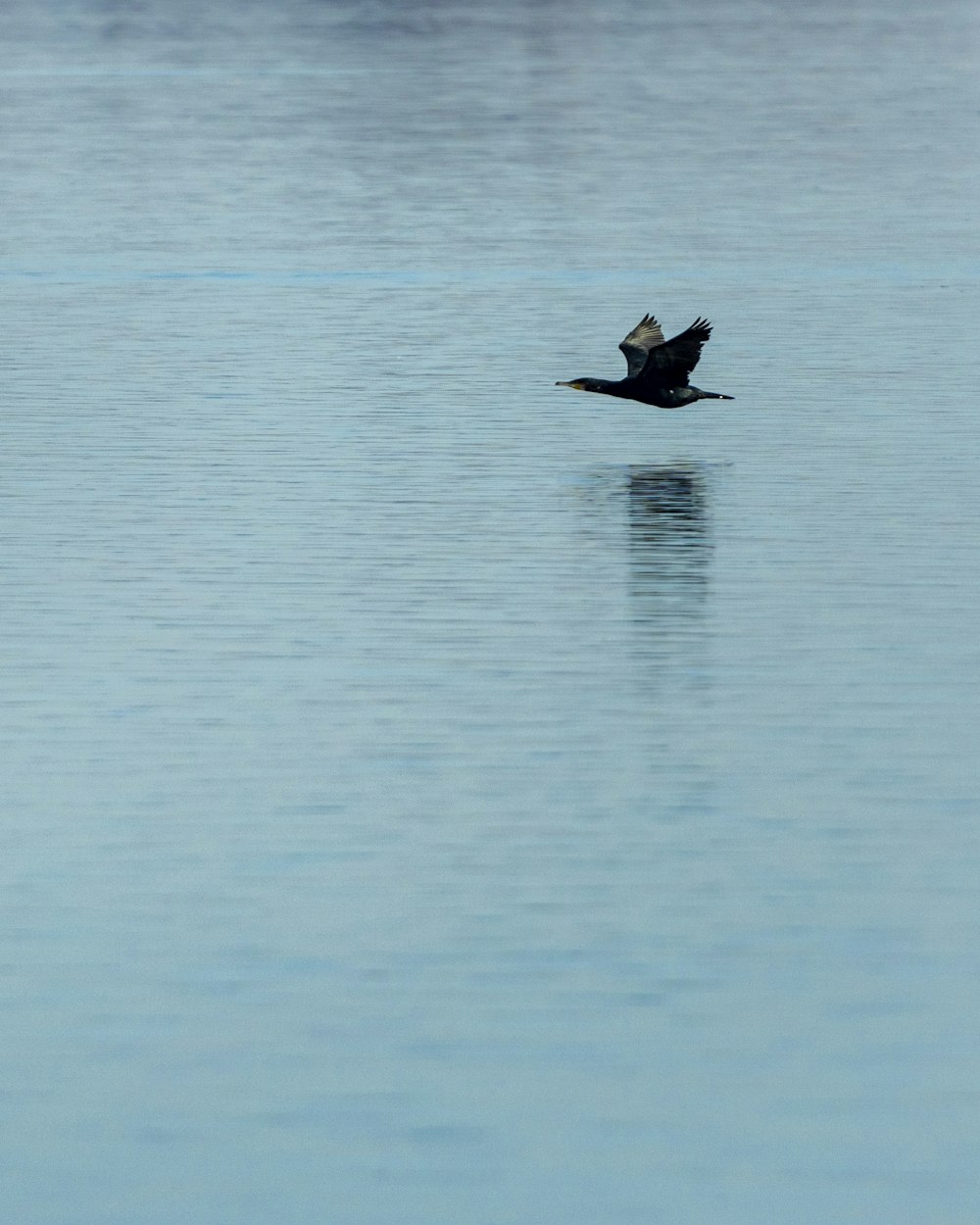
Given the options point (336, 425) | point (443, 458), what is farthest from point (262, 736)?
point (336, 425)

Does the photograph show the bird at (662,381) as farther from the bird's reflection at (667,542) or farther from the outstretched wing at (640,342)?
the bird's reflection at (667,542)

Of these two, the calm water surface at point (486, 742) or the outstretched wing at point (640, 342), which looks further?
the outstretched wing at point (640, 342)

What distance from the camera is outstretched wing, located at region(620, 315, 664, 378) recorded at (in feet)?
70.0

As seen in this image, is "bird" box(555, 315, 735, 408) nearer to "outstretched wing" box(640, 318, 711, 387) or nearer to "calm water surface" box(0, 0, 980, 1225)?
"outstretched wing" box(640, 318, 711, 387)

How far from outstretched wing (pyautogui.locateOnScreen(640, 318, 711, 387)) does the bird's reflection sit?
1031 mm

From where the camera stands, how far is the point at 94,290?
2992 centimetres

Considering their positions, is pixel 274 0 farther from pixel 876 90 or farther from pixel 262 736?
pixel 262 736

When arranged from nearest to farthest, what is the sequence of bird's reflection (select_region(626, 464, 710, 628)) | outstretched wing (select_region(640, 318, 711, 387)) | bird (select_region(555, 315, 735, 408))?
bird's reflection (select_region(626, 464, 710, 628)) < outstretched wing (select_region(640, 318, 711, 387)) < bird (select_region(555, 315, 735, 408))

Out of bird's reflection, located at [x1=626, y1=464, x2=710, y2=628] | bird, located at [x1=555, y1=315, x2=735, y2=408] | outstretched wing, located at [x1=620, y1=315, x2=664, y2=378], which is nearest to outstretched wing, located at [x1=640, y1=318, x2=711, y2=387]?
bird, located at [x1=555, y1=315, x2=735, y2=408]

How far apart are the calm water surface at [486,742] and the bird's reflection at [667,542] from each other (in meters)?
0.05

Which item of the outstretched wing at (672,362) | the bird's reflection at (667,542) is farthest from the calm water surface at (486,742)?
the outstretched wing at (672,362)

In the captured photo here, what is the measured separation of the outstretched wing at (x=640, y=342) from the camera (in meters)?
21.3

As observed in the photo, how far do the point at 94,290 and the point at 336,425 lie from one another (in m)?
8.97

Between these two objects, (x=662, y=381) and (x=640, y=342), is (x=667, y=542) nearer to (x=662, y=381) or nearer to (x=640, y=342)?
(x=662, y=381)
